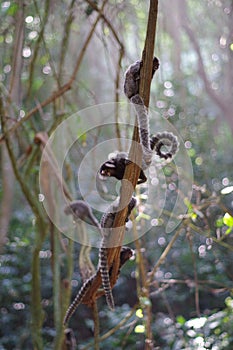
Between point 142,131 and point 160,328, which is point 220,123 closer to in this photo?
point 160,328

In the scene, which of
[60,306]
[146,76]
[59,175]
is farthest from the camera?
[60,306]

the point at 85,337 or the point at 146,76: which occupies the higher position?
the point at 146,76

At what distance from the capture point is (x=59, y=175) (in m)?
1.54

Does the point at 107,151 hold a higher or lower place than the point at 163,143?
higher

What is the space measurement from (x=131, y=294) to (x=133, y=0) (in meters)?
1.98

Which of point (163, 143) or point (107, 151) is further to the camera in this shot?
point (107, 151)

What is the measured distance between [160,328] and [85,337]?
766mm

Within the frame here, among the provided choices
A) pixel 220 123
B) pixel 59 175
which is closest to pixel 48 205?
pixel 59 175

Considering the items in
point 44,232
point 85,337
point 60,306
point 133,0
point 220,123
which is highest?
point 133,0

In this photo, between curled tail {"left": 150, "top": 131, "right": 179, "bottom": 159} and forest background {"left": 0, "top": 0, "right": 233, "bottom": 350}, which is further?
forest background {"left": 0, "top": 0, "right": 233, "bottom": 350}

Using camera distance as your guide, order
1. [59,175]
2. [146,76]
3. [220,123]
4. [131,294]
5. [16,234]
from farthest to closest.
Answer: [220,123] < [131,294] < [16,234] < [59,175] < [146,76]

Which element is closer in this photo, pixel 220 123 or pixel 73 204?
pixel 73 204

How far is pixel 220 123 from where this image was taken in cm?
457

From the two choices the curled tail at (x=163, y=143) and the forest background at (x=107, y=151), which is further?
the forest background at (x=107, y=151)
